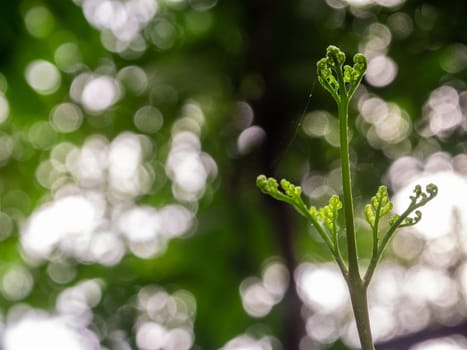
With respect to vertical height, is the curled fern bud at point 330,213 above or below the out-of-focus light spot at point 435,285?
above

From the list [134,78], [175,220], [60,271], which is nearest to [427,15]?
[134,78]

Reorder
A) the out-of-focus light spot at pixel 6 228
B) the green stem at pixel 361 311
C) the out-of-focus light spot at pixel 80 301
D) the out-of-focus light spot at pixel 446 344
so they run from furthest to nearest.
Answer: the out-of-focus light spot at pixel 6 228 → the out-of-focus light spot at pixel 80 301 → the out-of-focus light spot at pixel 446 344 → the green stem at pixel 361 311

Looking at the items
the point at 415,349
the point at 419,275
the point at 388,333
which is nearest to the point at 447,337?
the point at 415,349

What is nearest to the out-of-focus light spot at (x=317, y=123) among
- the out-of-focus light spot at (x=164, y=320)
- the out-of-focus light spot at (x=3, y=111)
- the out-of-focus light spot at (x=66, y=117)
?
the out-of-focus light spot at (x=164, y=320)

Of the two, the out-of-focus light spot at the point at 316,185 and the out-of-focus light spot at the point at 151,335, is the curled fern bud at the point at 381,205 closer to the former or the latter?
the out-of-focus light spot at the point at 316,185

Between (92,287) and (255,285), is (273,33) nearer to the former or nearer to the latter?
(255,285)

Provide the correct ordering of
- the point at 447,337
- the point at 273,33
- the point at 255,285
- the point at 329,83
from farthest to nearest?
the point at 255,285 < the point at 273,33 < the point at 447,337 < the point at 329,83

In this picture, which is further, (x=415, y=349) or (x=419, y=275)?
(x=419, y=275)
